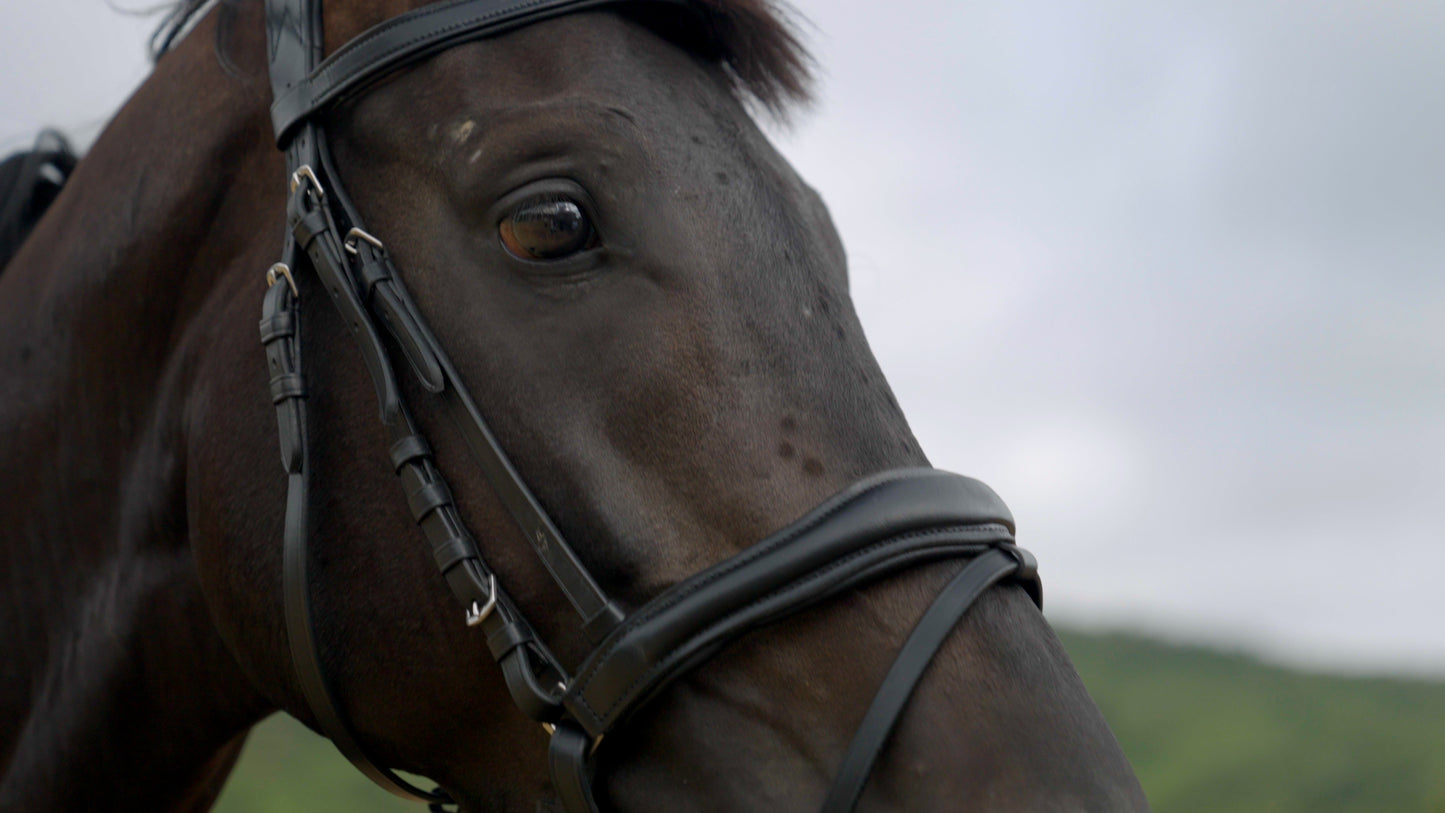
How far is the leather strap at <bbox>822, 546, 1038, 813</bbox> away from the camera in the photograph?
163 cm

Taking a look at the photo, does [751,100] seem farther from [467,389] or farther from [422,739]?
[422,739]

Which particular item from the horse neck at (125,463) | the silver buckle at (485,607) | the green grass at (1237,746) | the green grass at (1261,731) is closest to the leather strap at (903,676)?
the silver buckle at (485,607)

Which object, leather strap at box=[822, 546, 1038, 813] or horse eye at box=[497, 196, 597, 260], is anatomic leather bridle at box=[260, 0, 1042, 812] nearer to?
leather strap at box=[822, 546, 1038, 813]

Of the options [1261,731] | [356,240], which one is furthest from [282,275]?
[1261,731]

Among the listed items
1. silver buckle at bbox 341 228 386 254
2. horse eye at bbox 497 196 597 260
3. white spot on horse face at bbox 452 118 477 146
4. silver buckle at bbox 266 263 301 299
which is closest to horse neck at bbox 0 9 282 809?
silver buckle at bbox 266 263 301 299

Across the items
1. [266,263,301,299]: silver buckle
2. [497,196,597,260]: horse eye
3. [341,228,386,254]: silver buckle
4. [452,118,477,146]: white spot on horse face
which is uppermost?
[452,118,477,146]: white spot on horse face

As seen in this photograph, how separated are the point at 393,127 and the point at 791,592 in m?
1.26

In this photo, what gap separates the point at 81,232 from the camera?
271 centimetres

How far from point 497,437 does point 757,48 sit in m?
1.10

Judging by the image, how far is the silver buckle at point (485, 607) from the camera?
192 cm

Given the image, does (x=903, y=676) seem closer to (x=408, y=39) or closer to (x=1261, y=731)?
(x=408, y=39)

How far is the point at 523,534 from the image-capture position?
1950mm

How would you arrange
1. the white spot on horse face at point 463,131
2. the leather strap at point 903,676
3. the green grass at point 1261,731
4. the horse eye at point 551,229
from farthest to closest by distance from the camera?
the green grass at point 1261,731 → the white spot on horse face at point 463,131 → the horse eye at point 551,229 → the leather strap at point 903,676

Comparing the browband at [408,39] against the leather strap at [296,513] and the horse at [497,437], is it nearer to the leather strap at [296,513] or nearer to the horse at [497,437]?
the horse at [497,437]
